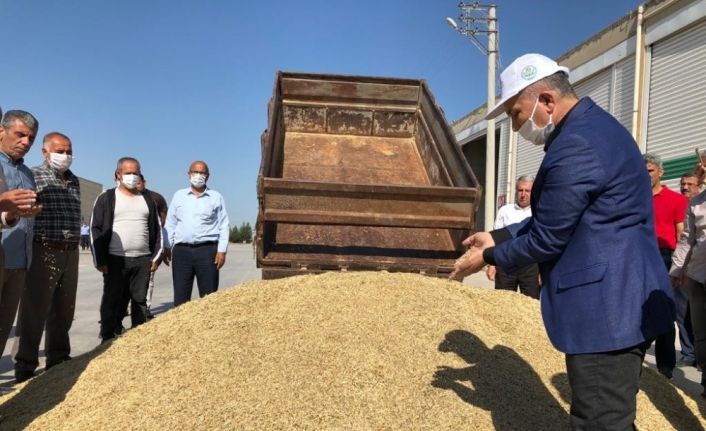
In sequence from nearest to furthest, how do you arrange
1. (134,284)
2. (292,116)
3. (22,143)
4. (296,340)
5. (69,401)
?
→ (69,401), (296,340), (22,143), (134,284), (292,116)

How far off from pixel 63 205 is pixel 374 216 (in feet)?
8.43

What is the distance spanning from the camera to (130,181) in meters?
5.12

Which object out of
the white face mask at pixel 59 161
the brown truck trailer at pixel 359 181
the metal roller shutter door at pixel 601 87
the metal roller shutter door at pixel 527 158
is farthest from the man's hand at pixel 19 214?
the metal roller shutter door at pixel 527 158

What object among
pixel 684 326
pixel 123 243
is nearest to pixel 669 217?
pixel 684 326

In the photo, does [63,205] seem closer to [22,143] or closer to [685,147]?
[22,143]

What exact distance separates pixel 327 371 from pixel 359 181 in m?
2.48

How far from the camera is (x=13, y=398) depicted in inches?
133

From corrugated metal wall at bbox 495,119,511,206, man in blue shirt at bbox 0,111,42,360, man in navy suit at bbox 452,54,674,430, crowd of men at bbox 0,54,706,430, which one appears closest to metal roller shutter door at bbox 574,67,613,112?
corrugated metal wall at bbox 495,119,511,206

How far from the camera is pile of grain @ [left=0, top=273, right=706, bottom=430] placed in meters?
2.73

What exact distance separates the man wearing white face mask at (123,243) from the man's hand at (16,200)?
207 centimetres

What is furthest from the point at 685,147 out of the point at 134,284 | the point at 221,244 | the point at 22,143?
the point at 22,143

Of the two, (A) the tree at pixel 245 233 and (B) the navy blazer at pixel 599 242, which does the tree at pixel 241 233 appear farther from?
(B) the navy blazer at pixel 599 242

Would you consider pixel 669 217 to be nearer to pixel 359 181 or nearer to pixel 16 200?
pixel 359 181

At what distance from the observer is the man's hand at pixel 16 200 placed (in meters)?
2.74
